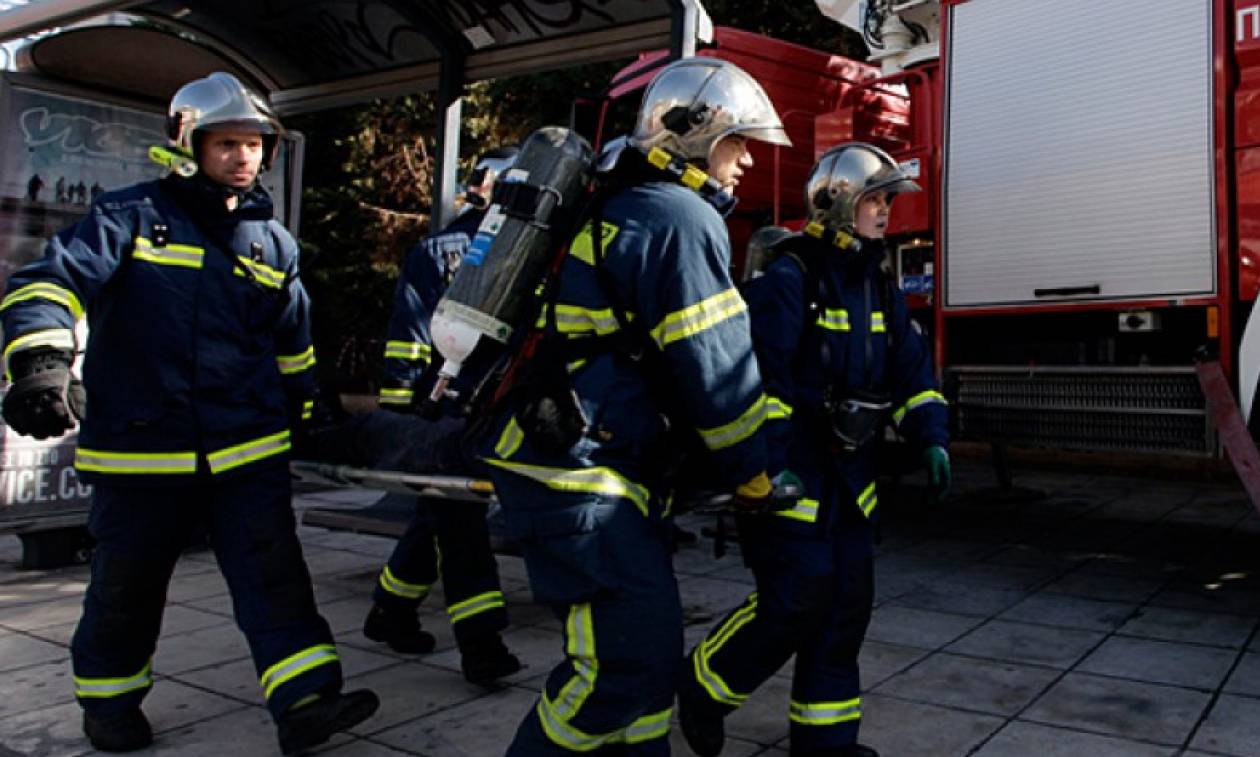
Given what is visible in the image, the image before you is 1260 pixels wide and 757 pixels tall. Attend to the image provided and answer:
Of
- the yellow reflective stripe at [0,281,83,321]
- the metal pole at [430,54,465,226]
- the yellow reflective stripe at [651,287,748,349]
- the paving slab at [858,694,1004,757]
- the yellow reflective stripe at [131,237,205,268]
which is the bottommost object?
the paving slab at [858,694,1004,757]

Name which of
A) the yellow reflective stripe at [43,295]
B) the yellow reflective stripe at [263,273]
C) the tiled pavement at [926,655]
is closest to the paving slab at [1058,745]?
the tiled pavement at [926,655]

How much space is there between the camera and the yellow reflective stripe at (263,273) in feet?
10.4

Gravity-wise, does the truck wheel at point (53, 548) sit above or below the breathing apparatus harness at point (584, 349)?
below

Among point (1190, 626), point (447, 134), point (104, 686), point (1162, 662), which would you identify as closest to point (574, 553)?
point (104, 686)

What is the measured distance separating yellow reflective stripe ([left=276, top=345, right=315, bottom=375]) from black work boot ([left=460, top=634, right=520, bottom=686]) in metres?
1.09

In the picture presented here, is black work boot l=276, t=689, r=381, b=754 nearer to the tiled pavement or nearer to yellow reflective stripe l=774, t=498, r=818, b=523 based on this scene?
the tiled pavement

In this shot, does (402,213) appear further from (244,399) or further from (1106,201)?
(244,399)

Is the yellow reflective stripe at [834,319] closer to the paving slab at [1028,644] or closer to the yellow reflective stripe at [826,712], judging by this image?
the yellow reflective stripe at [826,712]

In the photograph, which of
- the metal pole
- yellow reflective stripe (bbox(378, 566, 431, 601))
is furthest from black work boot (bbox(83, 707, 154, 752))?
the metal pole

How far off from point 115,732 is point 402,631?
3.88ft

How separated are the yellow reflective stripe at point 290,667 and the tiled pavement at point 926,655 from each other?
271 millimetres

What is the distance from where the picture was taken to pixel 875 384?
3182 mm

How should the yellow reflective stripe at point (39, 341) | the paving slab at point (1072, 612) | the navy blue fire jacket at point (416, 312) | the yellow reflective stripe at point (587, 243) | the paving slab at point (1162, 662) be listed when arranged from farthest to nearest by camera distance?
the paving slab at point (1072, 612)
the navy blue fire jacket at point (416, 312)
the paving slab at point (1162, 662)
the yellow reflective stripe at point (39, 341)
the yellow reflective stripe at point (587, 243)

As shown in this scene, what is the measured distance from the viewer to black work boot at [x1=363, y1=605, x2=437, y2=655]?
4.07 metres
